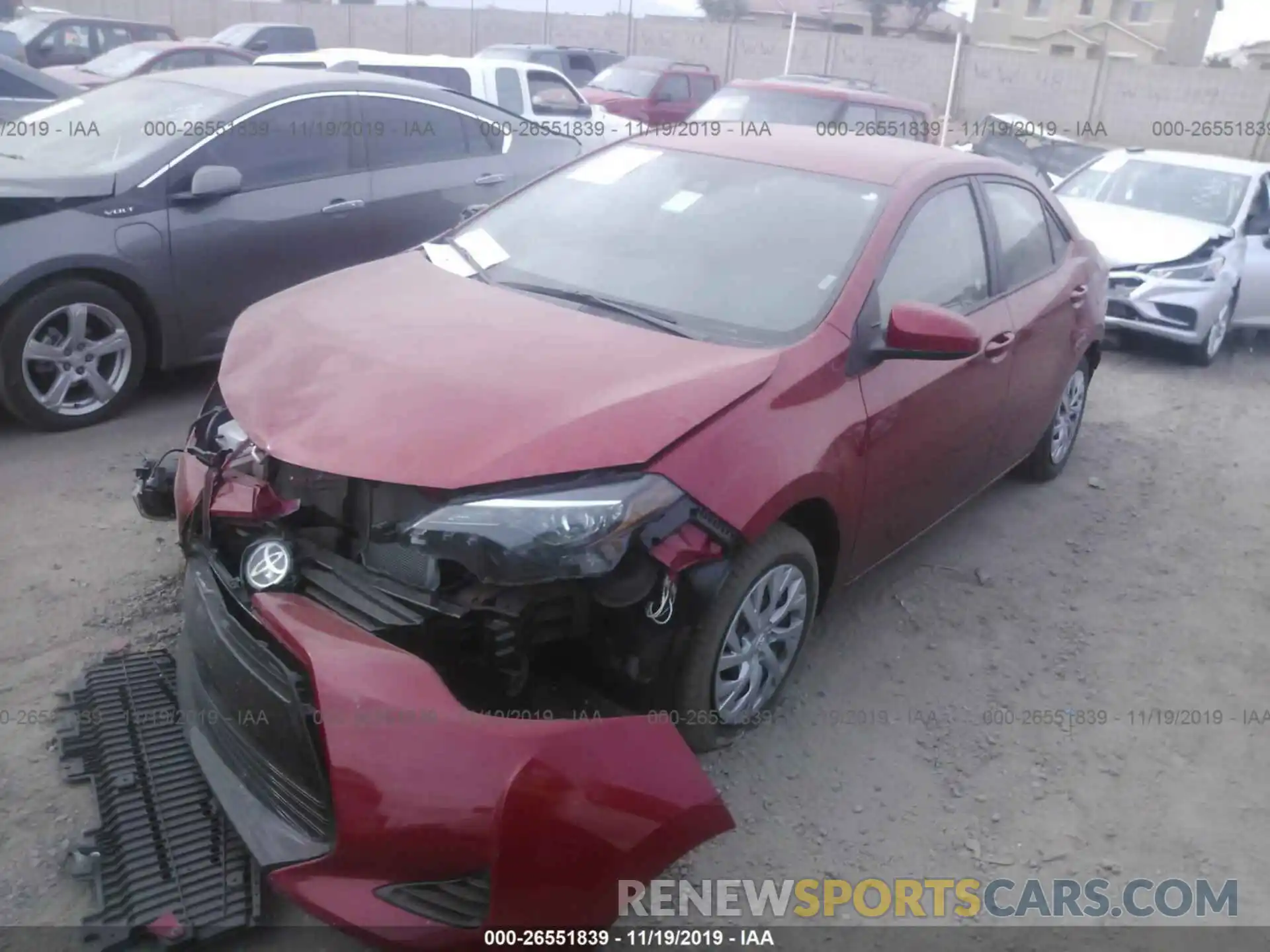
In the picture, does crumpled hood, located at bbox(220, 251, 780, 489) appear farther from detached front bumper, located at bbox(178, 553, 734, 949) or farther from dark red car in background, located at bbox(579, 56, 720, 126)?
dark red car in background, located at bbox(579, 56, 720, 126)

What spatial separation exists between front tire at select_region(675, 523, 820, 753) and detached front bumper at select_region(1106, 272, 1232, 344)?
5.62 meters

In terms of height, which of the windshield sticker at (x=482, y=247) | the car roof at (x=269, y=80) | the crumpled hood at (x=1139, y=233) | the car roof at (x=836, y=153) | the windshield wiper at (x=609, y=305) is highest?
the car roof at (x=836, y=153)

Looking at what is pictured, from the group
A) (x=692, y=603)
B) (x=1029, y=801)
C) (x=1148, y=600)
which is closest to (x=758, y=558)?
(x=692, y=603)

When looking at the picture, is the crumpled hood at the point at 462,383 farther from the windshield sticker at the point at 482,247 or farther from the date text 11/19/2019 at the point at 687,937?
the date text 11/19/2019 at the point at 687,937

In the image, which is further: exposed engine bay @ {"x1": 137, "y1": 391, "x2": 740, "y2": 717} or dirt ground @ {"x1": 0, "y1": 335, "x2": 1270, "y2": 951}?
dirt ground @ {"x1": 0, "y1": 335, "x2": 1270, "y2": 951}

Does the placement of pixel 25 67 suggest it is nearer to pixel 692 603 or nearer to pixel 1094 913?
pixel 692 603

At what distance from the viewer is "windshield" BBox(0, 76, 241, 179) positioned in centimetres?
520

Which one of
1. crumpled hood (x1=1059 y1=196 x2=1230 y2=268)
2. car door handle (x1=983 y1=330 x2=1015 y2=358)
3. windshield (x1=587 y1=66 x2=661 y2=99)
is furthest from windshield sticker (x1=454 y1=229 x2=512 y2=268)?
windshield (x1=587 y1=66 x2=661 y2=99)

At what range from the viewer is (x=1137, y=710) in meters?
3.70

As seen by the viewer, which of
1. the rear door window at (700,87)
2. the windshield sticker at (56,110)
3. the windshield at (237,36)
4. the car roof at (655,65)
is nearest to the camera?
the windshield sticker at (56,110)

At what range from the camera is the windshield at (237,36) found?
18.2 metres

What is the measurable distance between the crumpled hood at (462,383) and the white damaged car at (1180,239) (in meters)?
5.95

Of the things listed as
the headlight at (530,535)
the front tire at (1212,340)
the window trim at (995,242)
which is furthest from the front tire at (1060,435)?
the headlight at (530,535)

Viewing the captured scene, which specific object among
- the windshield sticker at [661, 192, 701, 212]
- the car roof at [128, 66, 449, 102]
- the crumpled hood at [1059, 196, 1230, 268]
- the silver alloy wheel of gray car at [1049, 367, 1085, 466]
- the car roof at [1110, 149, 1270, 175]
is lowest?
the silver alloy wheel of gray car at [1049, 367, 1085, 466]
